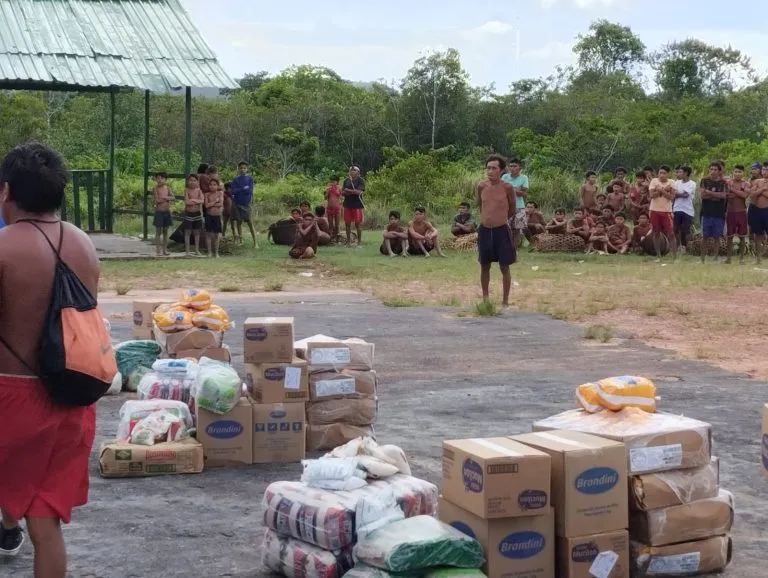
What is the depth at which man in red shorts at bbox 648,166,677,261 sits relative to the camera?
64.6ft

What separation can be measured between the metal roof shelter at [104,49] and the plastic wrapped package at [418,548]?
49.9 ft

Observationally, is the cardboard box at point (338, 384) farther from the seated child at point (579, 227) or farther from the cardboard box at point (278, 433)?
the seated child at point (579, 227)

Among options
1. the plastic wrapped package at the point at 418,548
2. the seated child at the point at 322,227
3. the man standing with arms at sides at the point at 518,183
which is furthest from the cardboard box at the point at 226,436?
the seated child at the point at 322,227

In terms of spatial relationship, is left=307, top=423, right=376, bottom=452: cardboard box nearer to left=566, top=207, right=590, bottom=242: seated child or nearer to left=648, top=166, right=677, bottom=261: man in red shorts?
left=648, top=166, right=677, bottom=261: man in red shorts

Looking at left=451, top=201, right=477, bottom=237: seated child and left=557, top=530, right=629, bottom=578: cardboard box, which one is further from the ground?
left=451, top=201, right=477, bottom=237: seated child

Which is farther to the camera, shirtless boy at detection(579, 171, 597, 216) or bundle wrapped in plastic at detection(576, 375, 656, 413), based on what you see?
shirtless boy at detection(579, 171, 597, 216)

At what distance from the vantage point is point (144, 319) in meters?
8.66

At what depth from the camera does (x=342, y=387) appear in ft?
21.7

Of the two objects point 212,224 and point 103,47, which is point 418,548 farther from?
point 103,47

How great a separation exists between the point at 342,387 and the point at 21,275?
296cm

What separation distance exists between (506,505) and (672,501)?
2.81 feet

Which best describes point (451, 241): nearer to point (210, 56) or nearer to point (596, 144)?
point (210, 56)

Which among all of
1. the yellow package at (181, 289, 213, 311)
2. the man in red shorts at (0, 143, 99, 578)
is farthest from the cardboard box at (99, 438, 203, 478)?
the man in red shorts at (0, 143, 99, 578)

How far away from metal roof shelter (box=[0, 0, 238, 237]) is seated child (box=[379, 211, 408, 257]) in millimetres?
3804
